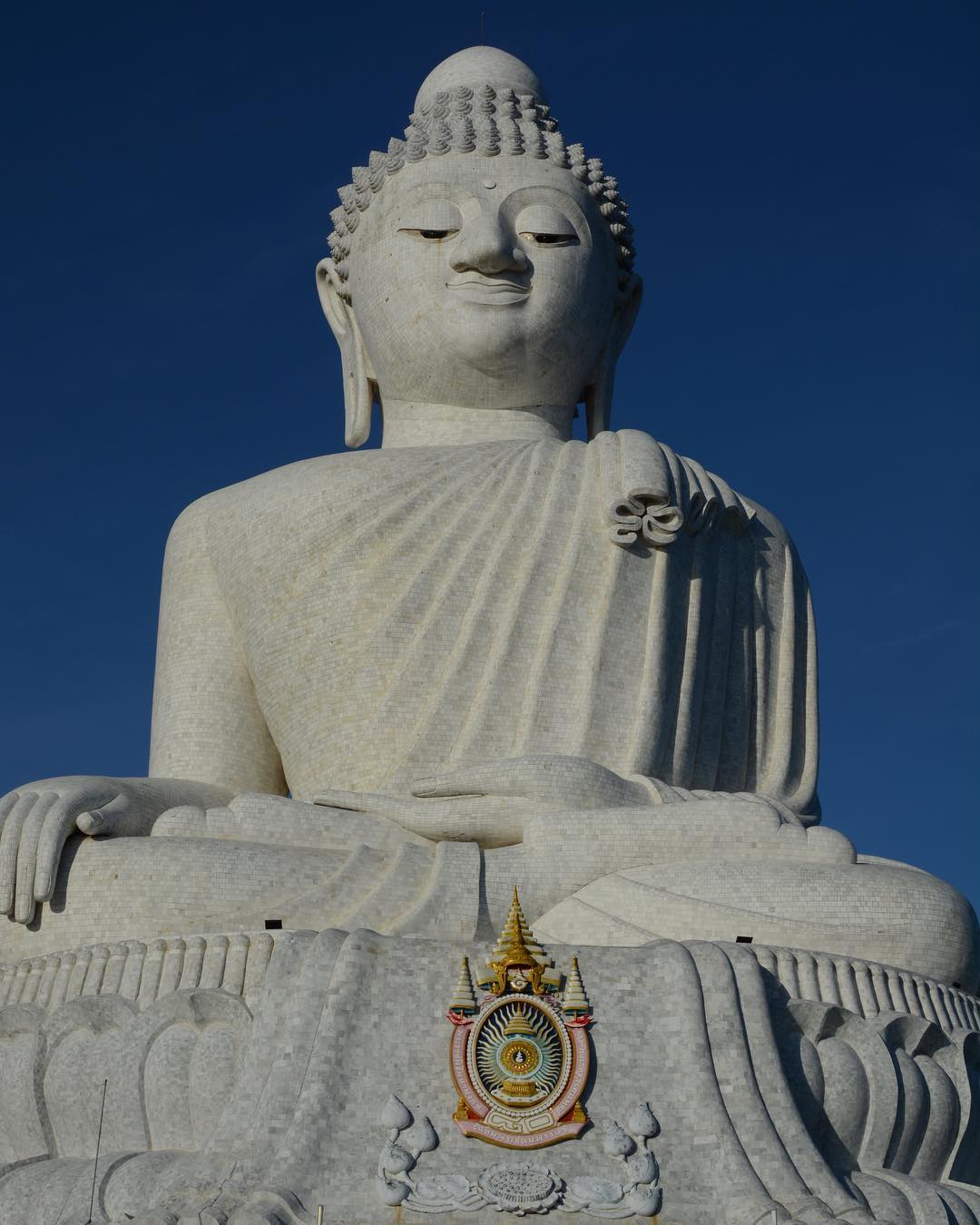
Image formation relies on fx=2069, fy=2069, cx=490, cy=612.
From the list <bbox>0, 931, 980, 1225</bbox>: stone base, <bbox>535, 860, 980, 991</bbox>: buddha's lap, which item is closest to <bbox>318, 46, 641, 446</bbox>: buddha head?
<bbox>535, 860, 980, 991</bbox>: buddha's lap

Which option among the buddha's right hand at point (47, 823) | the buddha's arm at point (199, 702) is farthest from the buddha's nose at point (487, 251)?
the buddha's right hand at point (47, 823)

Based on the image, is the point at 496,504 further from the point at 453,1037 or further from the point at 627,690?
the point at 453,1037

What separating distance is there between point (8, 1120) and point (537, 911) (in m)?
2.95

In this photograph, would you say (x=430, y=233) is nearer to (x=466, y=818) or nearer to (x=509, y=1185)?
(x=466, y=818)

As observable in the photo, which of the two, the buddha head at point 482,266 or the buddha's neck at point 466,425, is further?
the buddha's neck at point 466,425

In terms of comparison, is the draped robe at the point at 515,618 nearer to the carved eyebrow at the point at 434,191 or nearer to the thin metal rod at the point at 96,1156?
the carved eyebrow at the point at 434,191

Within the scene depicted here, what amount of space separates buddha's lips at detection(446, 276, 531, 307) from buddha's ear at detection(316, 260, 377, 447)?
130cm

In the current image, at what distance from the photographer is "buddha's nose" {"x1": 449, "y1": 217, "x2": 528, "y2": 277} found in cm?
1379

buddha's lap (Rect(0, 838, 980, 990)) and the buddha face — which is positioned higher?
the buddha face

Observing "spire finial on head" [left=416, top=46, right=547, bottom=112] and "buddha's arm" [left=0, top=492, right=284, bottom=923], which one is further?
"spire finial on head" [left=416, top=46, right=547, bottom=112]

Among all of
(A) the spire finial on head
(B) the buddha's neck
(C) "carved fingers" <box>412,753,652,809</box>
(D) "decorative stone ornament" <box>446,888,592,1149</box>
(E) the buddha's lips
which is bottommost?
(D) "decorative stone ornament" <box>446,888,592,1149</box>

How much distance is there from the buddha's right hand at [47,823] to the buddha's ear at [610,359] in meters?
4.97

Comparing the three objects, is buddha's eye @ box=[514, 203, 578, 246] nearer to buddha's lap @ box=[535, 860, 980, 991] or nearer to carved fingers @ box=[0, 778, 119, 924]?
buddha's lap @ box=[535, 860, 980, 991]

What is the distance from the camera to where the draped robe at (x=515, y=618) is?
12625 mm
